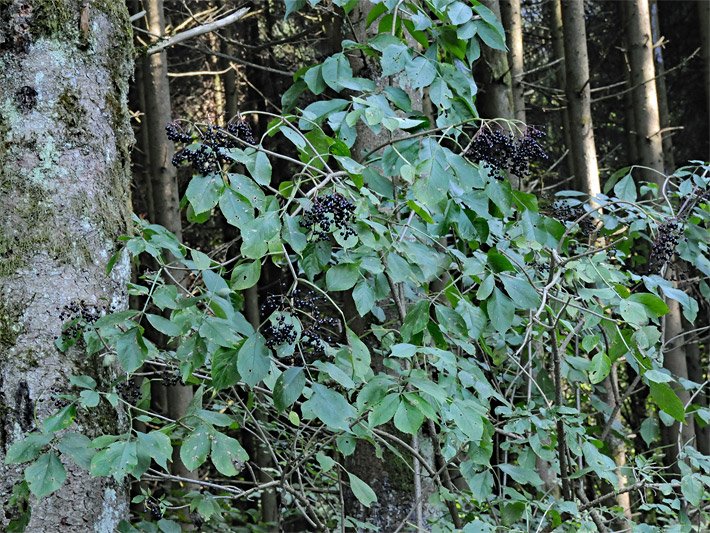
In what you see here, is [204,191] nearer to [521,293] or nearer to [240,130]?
[240,130]

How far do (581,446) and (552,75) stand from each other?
10.2 m

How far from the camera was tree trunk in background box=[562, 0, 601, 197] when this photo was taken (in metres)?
7.44

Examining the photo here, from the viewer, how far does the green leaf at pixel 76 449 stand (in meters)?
2.27

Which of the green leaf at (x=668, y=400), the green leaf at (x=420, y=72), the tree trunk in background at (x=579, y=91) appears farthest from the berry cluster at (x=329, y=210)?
the tree trunk in background at (x=579, y=91)

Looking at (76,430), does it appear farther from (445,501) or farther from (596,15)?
(596,15)

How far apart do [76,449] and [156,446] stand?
0.76ft

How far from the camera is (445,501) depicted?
331 centimetres

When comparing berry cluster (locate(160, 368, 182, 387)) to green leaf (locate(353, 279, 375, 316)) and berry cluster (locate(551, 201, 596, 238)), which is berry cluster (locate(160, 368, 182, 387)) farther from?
berry cluster (locate(551, 201, 596, 238))

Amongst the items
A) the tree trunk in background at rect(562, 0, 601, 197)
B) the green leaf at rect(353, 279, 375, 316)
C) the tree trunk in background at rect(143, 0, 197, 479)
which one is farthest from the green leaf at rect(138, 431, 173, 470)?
the tree trunk in background at rect(562, 0, 601, 197)

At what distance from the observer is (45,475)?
2.16 metres

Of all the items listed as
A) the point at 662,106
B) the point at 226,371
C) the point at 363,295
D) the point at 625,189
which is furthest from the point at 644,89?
the point at 226,371

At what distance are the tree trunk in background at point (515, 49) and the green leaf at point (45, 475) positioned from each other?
5690mm

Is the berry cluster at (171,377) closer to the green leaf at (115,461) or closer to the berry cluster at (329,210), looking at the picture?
the green leaf at (115,461)

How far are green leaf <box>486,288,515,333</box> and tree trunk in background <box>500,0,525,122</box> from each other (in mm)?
4796
